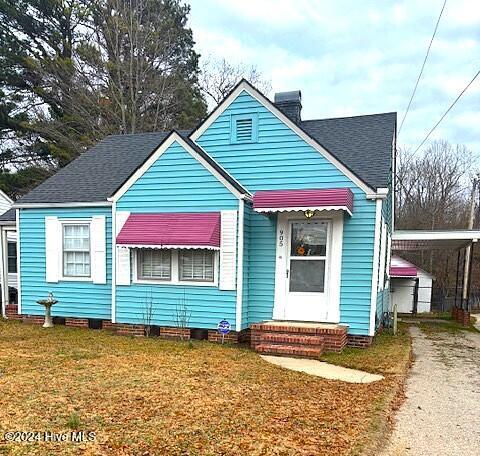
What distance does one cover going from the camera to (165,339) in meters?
8.07

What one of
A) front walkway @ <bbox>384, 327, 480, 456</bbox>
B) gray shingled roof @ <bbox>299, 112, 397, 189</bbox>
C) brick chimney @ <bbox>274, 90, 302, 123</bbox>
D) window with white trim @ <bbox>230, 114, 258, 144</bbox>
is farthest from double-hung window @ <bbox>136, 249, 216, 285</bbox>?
brick chimney @ <bbox>274, 90, 302, 123</bbox>

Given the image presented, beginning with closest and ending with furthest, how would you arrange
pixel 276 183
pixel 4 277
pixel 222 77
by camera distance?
pixel 276 183
pixel 4 277
pixel 222 77

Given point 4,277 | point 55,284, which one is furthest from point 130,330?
point 4,277

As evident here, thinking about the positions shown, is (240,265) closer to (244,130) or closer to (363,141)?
(244,130)

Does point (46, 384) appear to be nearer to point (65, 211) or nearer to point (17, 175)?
point (65, 211)

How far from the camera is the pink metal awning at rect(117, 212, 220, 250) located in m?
7.44

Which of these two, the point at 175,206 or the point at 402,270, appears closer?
the point at 175,206

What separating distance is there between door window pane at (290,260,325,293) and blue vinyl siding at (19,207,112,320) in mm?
4108

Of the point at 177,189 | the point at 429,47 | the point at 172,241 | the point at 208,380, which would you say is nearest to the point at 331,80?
the point at 429,47

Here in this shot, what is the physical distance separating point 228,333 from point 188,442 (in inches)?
180

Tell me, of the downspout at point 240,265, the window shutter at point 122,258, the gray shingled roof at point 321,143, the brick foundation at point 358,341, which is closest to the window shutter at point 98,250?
the gray shingled roof at point 321,143

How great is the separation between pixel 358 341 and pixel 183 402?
4475 millimetres

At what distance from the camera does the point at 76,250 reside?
30.3 feet

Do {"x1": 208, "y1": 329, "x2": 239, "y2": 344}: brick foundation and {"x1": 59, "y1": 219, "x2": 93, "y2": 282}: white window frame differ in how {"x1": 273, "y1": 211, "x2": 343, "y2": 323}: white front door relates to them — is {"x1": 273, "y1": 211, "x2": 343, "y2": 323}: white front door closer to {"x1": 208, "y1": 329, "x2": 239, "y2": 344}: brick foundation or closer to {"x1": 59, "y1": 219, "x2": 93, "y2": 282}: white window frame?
{"x1": 208, "y1": 329, "x2": 239, "y2": 344}: brick foundation
